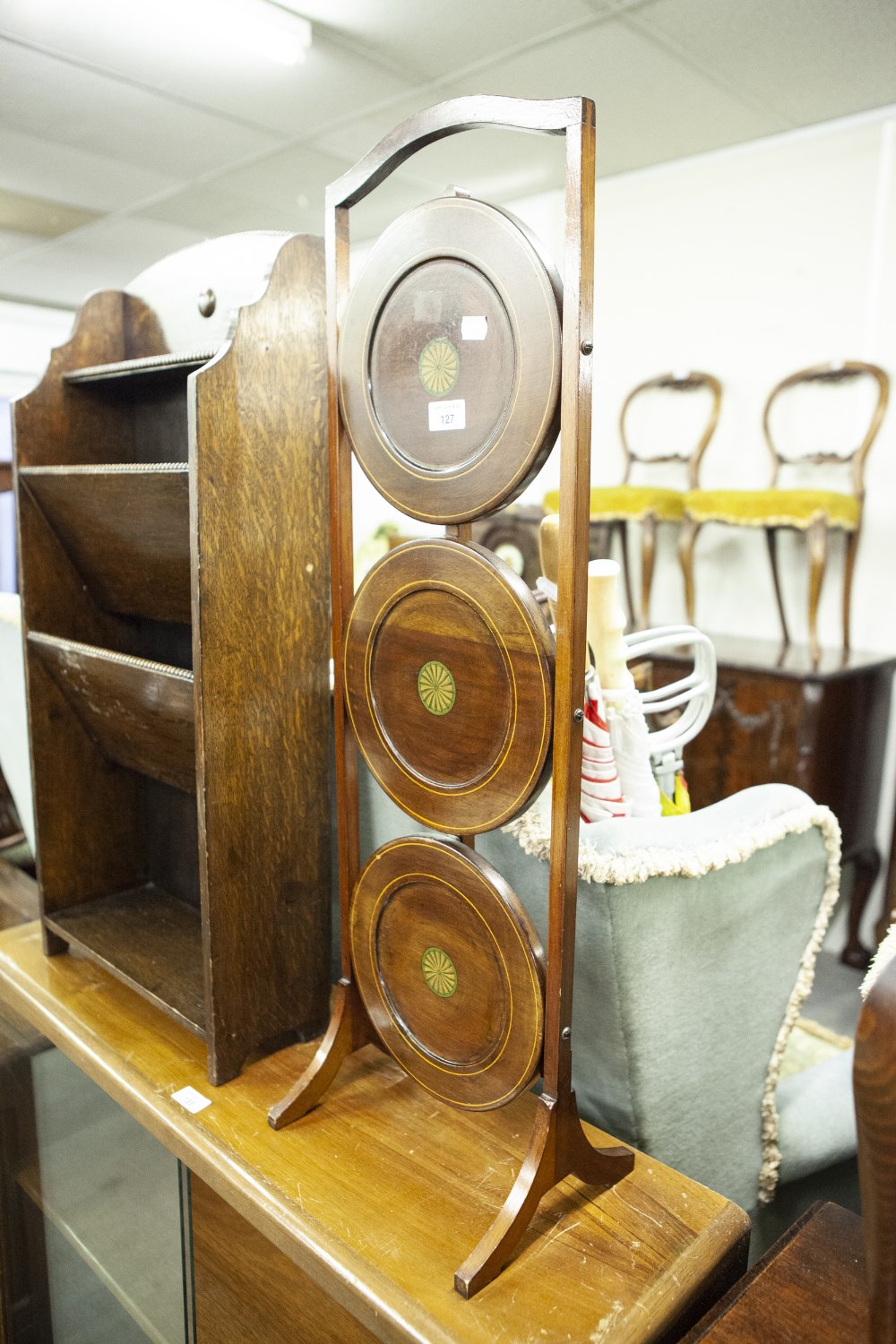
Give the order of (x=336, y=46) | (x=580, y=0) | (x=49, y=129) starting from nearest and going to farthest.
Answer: (x=580, y=0) < (x=336, y=46) < (x=49, y=129)

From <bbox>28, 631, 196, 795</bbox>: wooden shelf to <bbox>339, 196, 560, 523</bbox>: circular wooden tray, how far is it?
39cm

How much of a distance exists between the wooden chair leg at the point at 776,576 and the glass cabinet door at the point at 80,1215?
98.2 inches

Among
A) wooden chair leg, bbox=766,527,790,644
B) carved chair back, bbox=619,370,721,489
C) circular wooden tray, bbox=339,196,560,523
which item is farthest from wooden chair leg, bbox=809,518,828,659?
circular wooden tray, bbox=339,196,560,523

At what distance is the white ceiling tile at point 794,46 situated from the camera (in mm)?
2283

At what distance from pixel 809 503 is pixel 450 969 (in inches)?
85.9

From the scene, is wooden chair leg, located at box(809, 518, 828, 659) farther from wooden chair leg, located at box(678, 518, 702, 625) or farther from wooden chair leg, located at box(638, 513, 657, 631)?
wooden chair leg, located at box(638, 513, 657, 631)

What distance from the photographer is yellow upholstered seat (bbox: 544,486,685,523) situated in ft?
10.2

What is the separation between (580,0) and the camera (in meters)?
2.27

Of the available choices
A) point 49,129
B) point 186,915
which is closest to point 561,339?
point 186,915

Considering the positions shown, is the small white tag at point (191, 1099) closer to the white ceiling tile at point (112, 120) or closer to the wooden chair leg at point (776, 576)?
the wooden chair leg at point (776, 576)

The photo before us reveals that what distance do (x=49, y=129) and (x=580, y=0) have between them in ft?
6.31

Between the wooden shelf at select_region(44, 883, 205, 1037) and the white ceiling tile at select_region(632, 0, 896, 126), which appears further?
the white ceiling tile at select_region(632, 0, 896, 126)

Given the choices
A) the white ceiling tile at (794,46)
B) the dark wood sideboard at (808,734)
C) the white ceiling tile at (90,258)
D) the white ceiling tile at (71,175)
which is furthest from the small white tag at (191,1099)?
the white ceiling tile at (90,258)

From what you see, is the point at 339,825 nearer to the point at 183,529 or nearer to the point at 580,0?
the point at 183,529
